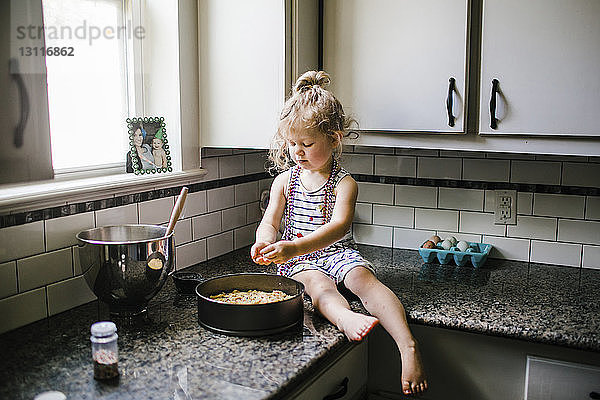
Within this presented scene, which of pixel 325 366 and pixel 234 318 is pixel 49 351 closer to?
pixel 234 318

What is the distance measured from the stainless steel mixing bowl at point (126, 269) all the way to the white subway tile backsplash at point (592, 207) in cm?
135

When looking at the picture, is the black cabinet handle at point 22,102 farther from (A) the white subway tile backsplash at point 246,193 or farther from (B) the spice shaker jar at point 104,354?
(A) the white subway tile backsplash at point 246,193

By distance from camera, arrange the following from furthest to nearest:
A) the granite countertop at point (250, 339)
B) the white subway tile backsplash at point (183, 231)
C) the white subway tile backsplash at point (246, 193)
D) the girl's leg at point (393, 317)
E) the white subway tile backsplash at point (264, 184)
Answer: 1. the white subway tile backsplash at point (264, 184)
2. the white subway tile backsplash at point (246, 193)
3. the white subway tile backsplash at point (183, 231)
4. the girl's leg at point (393, 317)
5. the granite countertop at point (250, 339)

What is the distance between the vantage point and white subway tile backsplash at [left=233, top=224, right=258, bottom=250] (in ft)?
7.59

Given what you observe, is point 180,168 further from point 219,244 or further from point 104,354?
point 104,354

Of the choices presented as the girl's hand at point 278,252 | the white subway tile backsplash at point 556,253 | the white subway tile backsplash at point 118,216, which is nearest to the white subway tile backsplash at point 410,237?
the white subway tile backsplash at point 556,253

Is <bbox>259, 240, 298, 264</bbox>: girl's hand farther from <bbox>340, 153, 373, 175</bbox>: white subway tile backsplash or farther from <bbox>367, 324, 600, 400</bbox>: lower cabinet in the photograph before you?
<bbox>340, 153, 373, 175</bbox>: white subway tile backsplash

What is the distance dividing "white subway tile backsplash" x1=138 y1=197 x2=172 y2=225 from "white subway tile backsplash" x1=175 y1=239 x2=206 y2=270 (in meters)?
0.13

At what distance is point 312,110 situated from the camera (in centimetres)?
174

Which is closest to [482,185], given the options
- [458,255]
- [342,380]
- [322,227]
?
[458,255]

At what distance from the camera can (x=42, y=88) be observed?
1.51m

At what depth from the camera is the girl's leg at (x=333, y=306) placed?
1.48 meters

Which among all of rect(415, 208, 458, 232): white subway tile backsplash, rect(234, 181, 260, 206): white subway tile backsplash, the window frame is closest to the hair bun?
the window frame

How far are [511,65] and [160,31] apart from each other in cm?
105
